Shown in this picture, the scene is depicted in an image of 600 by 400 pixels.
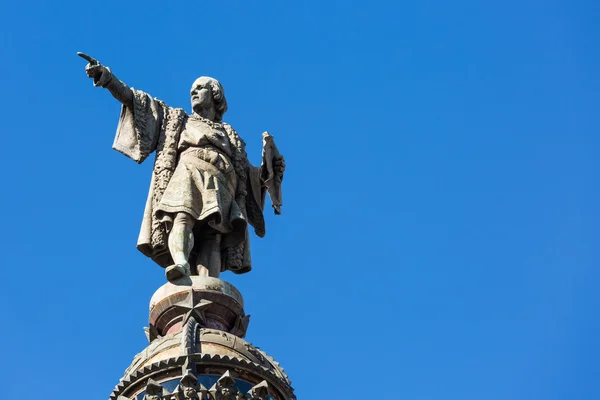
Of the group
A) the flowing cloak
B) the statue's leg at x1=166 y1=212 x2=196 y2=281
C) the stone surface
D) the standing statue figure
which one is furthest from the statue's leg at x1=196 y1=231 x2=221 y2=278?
the stone surface

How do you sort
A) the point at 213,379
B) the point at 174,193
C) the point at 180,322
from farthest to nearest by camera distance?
the point at 174,193, the point at 180,322, the point at 213,379

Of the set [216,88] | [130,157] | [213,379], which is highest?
[216,88]

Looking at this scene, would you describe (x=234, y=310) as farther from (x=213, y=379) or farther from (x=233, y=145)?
(x=233, y=145)

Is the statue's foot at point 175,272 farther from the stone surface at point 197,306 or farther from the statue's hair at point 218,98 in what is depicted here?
the statue's hair at point 218,98

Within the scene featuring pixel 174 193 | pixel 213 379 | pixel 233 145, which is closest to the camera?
pixel 213 379

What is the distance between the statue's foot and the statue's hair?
11.9 ft

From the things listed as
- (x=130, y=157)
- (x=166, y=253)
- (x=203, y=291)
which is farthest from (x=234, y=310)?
(x=130, y=157)

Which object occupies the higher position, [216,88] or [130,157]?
[216,88]

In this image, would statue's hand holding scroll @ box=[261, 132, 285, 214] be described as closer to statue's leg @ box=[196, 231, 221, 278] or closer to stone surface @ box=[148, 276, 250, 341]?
statue's leg @ box=[196, 231, 221, 278]

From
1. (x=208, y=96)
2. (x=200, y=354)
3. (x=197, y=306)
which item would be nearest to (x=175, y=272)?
(x=197, y=306)

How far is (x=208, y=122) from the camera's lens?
839 inches

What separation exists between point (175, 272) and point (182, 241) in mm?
814

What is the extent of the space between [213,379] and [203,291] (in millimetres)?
1765

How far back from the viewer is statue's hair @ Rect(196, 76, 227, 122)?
21.7m
